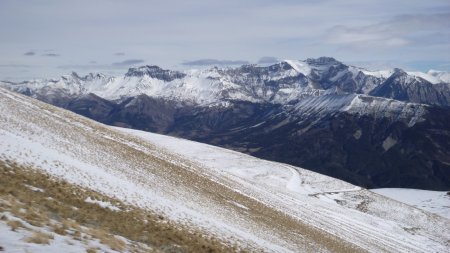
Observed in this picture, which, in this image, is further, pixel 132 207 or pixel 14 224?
pixel 132 207

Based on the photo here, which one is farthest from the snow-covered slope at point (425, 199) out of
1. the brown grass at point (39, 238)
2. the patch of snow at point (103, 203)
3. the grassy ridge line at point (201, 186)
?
the brown grass at point (39, 238)

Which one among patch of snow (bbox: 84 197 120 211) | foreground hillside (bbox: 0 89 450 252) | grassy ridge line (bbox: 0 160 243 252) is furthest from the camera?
patch of snow (bbox: 84 197 120 211)

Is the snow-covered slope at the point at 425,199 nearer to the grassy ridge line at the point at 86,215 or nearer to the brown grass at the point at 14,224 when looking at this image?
the grassy ridge line at the point at 86,215

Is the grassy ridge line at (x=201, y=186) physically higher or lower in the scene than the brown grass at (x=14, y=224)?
lower

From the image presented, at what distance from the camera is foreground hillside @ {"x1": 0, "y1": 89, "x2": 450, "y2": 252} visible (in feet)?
67.7

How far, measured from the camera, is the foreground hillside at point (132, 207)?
2064cm

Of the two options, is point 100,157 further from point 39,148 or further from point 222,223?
point 222,223

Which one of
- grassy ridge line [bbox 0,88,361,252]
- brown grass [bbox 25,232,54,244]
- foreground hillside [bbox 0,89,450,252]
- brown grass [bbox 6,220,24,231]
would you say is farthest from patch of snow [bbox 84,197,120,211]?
grassy ridge line [bbox 0,88,361,252]

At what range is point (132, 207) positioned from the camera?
95.6 ft

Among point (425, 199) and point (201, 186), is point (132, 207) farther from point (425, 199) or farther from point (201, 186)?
point (425, 199)

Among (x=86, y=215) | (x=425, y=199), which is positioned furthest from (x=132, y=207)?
(x=425, y=199)

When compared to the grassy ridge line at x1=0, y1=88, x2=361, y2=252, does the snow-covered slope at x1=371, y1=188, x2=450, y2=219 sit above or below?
below

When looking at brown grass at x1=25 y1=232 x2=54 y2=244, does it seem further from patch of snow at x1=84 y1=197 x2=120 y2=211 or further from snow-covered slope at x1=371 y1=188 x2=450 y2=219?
snow-covered slope at x1=371 y1=188 x2=450 y2=219

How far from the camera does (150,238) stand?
939 inches
